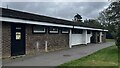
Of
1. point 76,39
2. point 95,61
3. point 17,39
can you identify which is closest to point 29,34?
point 17,39

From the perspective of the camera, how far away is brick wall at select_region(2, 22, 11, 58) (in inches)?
559

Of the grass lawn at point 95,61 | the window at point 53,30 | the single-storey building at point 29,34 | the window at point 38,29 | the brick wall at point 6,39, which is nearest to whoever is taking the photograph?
the grass lawn at point 95,61

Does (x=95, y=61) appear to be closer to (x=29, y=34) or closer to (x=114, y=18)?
(x=29, y=34)

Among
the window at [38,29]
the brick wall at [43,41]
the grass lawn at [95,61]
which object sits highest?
the window at [38,29]

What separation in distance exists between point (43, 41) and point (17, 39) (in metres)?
3.55

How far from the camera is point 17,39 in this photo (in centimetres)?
1541

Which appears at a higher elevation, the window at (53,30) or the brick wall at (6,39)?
the window at (53,30)

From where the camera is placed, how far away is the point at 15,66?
35.9 feet

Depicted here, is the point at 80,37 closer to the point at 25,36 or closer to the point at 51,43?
the point at 51,43

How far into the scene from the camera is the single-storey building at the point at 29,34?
47.3ft

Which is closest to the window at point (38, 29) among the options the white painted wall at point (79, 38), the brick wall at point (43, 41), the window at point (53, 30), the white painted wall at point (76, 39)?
the brick wall at point (43, 41)

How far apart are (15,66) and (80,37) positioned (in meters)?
19.5

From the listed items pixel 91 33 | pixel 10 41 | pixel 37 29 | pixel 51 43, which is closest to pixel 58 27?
pixel 51 43

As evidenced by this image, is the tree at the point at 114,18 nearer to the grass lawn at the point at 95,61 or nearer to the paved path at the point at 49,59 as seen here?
the paved path at the point at 49,59
